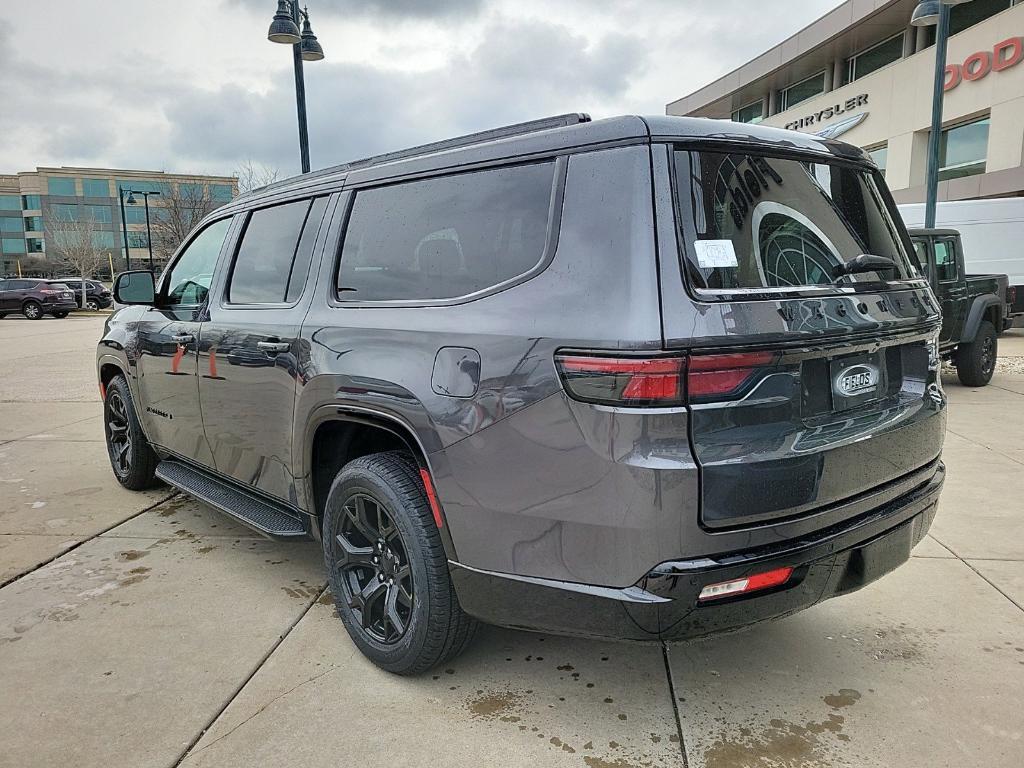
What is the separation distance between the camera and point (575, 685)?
8.87ft

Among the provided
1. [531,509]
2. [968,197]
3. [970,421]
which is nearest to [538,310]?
[531,509]

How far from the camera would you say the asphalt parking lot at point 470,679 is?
235cm

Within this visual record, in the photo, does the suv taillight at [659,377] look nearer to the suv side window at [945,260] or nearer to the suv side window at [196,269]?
the suv side window at [196,269]

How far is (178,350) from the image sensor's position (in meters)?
3.92

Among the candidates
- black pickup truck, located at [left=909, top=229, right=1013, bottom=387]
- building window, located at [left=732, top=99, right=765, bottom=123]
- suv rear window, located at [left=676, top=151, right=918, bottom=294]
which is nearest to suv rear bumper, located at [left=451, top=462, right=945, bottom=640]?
suv rear window, located at [left=676, top=151, right=918, bottom=294]

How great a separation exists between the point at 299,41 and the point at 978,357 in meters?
9.42

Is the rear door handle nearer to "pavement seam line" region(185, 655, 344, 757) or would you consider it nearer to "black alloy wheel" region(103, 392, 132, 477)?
"pavement seam line" region(185, 655, 344, 757)

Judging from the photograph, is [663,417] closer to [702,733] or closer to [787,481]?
[787,481]

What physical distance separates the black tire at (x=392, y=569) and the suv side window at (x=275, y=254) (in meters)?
0.93

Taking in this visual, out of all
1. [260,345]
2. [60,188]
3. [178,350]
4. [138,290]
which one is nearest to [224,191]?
[60,188]

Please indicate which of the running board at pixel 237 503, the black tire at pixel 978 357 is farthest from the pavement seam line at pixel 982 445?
the running board at pixel 237 503

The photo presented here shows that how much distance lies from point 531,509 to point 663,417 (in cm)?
48

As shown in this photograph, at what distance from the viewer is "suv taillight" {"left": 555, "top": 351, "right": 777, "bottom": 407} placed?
1.93m

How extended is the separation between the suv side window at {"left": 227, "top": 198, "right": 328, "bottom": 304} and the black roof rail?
0.60ft
